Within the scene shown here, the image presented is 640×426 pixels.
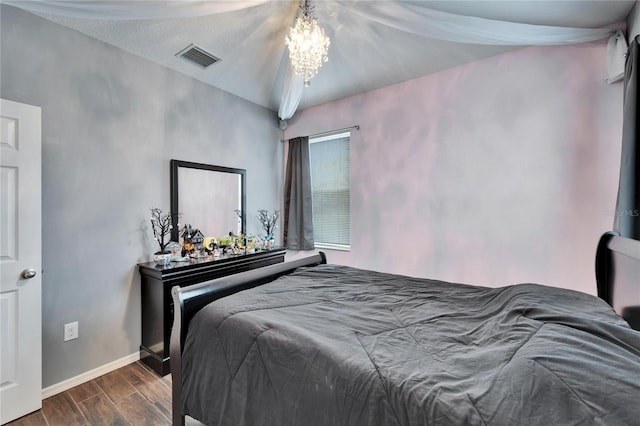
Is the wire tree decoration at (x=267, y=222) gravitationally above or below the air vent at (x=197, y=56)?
below

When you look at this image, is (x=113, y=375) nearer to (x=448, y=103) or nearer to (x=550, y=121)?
(x=448, y=103)

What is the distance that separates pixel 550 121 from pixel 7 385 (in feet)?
14.2

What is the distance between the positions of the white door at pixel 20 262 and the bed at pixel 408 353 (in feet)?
3.78

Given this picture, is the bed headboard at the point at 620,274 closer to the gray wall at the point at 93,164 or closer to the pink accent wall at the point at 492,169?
the pink accent wall at the point at 492,169

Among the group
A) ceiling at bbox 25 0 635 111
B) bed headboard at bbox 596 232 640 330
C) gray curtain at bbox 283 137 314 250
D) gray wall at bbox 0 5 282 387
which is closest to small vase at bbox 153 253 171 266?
gray wall at bbox 0 5 282 387

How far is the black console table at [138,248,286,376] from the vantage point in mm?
2209

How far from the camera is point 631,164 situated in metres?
1.59

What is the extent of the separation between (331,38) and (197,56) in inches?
50.7

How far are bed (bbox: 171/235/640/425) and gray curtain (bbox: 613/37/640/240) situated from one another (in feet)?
0.46

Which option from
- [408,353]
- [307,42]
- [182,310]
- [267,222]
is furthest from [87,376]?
[307,42]

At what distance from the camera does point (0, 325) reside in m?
1.67

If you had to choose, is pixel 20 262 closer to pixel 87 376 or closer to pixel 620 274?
pixel 87 376

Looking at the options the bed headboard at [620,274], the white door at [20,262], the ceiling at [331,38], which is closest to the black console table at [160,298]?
the white door at [20,262]

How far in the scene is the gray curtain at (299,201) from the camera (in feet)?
12.1
